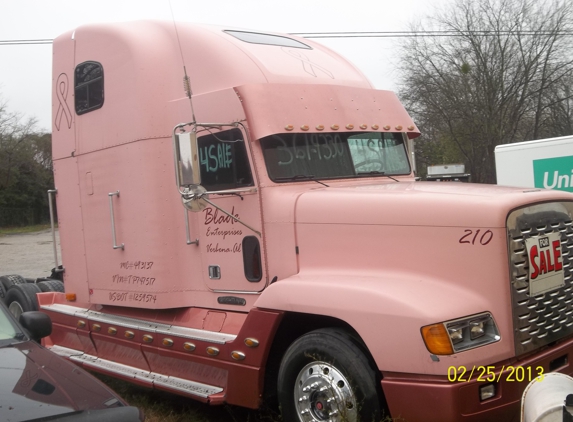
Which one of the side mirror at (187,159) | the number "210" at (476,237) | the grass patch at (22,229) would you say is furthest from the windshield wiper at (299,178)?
the grass patch at (22,229)

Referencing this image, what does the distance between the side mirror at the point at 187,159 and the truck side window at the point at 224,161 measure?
575 millimetres

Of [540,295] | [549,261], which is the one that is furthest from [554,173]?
[540,295]

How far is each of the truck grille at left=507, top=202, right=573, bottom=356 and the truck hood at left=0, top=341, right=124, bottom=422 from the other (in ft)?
8.56

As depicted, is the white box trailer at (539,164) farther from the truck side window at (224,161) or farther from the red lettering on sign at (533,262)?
the red lettering on sign at (533,262)

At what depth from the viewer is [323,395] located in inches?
183

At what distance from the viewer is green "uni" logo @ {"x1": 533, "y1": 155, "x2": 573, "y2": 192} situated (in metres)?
13.8

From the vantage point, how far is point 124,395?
711cm

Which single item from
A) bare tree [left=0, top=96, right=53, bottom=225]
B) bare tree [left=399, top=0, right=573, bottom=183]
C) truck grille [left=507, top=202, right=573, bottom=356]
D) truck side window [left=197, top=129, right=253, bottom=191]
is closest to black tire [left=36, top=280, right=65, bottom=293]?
truck side window [left=197, top=129, right=253, bottom=191]

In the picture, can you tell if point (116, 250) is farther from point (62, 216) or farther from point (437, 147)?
point (437, 147)

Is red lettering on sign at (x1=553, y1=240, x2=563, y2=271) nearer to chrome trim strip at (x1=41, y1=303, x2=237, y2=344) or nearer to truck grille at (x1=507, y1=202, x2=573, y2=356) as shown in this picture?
truck grille at (x1=507, y1=202, x2=573, y2=356)

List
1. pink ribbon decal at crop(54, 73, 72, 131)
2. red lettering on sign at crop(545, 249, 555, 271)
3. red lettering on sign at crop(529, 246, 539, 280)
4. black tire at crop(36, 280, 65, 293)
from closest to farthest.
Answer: red lettering on sign at crop(529, 246, 539, 280) < red lettering on sign at crop(545, 249, 555, 271) < pink ribbon decal at crop(54, 73, 72, 131) < black tire at crop(36, 280, 65, 293)

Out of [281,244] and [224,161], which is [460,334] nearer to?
[281,244]

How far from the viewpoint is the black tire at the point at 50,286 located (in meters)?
8.77

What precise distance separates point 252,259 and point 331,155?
116 centimetres
